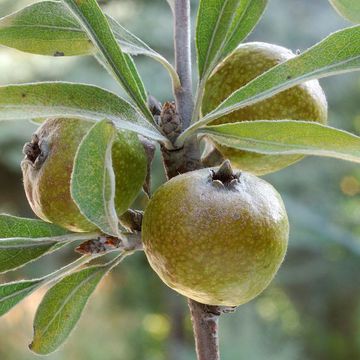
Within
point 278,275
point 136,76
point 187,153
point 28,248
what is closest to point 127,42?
point 136,76

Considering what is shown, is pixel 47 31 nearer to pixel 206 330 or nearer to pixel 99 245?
pixel 99 245

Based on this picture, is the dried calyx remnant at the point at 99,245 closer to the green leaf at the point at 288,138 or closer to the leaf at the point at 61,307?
the leaf at the point at 61,307

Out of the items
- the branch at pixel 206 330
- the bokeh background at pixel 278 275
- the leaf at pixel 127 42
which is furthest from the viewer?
the bokeh background at pixel 278 275

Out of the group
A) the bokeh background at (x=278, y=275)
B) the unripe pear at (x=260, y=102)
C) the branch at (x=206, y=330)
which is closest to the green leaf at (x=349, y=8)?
the unripe pear at (x=260, y=102)

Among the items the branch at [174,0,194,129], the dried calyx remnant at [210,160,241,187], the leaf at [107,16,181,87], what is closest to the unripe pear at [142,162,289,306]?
the dried calyx remnant at [210,160,241,187]

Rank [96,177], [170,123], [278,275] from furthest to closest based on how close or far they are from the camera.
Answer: [278,275] → [170,123] → [96,177]

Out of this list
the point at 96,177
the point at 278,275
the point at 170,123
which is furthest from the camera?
the point at 278,275
